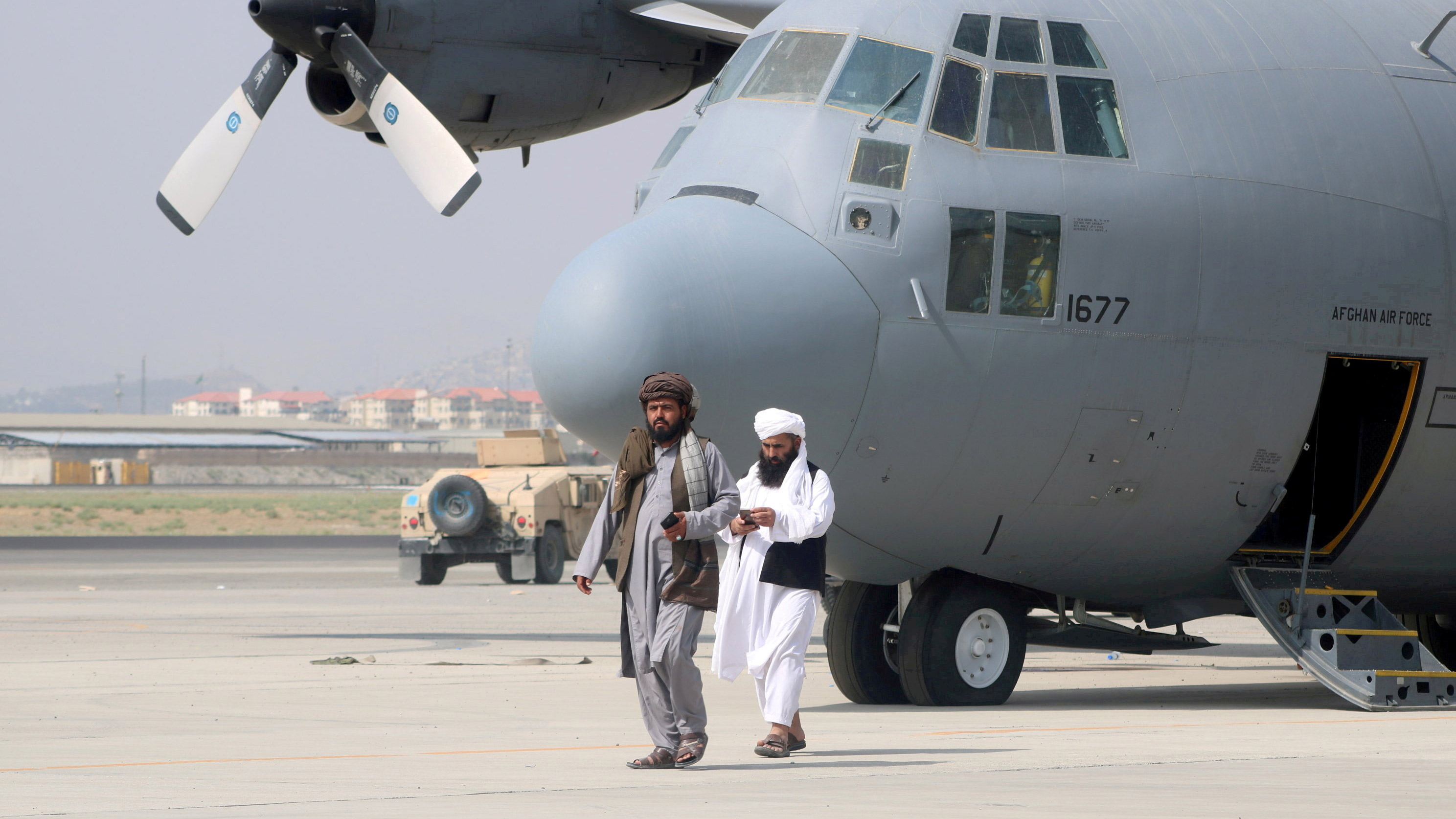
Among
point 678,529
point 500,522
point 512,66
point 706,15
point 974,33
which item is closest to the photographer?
point 678,529

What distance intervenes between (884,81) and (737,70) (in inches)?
42.8

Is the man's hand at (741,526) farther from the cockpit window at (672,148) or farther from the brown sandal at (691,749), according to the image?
the cockpit window at (672,148)

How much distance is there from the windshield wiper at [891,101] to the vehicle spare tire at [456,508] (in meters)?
19.5

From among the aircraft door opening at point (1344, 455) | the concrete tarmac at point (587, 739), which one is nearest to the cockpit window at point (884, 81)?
the aircraft door opening at point (1344, 455)

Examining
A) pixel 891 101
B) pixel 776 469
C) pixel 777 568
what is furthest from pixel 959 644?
pixel 891 101

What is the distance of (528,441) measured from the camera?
1245 inches

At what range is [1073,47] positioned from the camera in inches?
434

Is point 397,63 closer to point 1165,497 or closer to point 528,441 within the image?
point 1165,497

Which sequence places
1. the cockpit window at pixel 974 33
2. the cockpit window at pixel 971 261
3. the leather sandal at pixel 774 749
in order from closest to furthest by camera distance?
the leather sandal at pixel 774 749 → the cockpit window at pixel 971 261 → the cockpit window at pixel 974 33

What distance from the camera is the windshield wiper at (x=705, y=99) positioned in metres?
11.6

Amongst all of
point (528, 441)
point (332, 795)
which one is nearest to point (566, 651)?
point (332, 795)

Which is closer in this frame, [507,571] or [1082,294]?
[1082,294]

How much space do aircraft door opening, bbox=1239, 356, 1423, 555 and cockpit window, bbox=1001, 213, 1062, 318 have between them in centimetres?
210

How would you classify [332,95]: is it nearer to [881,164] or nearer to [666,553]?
[881,164]
